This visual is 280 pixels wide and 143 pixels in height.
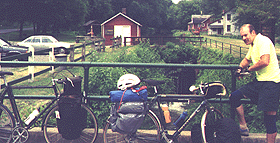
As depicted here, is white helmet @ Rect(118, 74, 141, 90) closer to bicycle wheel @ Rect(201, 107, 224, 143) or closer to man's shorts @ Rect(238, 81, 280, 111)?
bicycle wheel @ Rect(201, 107, 224, 143)

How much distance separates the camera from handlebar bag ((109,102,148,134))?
14.2 ft

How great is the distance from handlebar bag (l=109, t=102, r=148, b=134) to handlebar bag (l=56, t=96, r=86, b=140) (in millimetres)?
611

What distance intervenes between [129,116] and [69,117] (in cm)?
92

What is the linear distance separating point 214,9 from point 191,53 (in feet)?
317

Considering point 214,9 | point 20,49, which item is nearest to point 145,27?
point 214,9

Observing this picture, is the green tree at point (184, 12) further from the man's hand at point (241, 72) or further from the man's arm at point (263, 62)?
the man's arm at point (263, 62)

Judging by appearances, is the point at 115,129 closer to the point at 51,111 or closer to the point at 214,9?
the point at 51,111

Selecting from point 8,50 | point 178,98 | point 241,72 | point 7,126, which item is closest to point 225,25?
point 8,50

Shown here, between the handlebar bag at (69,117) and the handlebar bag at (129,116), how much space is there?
2.00 feet

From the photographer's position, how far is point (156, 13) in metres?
104

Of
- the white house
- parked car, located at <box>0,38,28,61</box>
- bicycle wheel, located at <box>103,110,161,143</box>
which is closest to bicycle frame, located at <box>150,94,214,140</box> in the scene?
bicycle wheel, located at <box>103,110,161,143</box>

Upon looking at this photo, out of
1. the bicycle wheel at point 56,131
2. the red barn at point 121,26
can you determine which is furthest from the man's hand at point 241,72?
the red barn at point 121,26

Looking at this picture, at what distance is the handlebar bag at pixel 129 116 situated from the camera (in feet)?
14.2

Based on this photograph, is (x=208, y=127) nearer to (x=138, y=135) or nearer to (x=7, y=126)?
(x=138, y=135)
